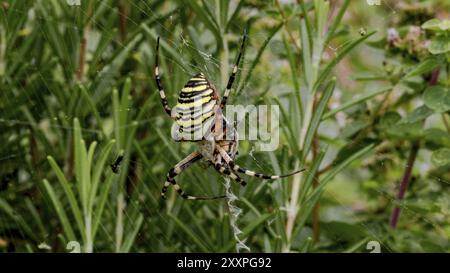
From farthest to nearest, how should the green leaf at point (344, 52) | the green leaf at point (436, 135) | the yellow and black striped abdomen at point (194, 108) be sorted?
the green leaf at point (436, 135) < the yellow and black striped abdomen at point (194, 108) < the green leaf at point (344, 52)

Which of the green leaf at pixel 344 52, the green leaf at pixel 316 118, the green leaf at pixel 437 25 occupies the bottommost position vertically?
the green leaf at pixel 316 118

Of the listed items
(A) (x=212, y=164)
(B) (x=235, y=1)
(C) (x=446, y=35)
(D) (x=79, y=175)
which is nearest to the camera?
(D) (x=79, y=175)

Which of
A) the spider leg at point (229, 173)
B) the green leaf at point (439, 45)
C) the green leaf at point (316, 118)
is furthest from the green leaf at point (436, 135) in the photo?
the spider leg at point (229, 173)

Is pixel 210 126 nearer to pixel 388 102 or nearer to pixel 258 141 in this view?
pixel 258 141

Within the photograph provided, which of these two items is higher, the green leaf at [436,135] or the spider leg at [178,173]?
the green leaf at [436,135]

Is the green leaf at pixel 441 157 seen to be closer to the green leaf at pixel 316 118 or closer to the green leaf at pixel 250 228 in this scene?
the green leaf at pixel 316 118

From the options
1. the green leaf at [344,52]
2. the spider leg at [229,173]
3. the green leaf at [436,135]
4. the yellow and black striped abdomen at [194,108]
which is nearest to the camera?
the green leaf at [344,52]
